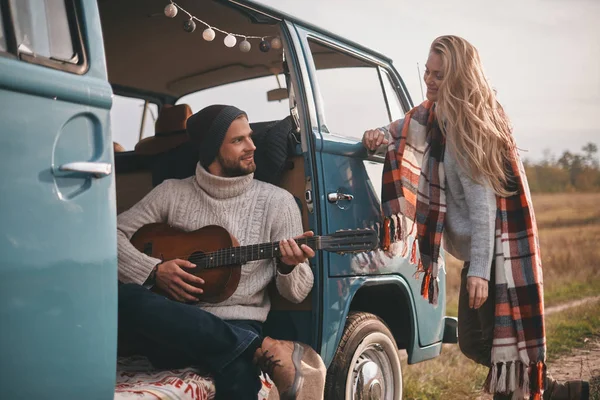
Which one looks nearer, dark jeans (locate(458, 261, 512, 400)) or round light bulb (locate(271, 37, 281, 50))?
dark jeans (locate(458, 261, 512, 400))

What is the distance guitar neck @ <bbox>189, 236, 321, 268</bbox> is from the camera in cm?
318

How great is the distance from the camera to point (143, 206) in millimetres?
3643

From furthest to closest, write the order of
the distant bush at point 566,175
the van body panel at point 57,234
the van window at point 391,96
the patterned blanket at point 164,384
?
1. the distant bush at point 566,175
2. the van window at point 391,96
3. the patterned blanket at point 164,384
4. the van body panel at point 57,234

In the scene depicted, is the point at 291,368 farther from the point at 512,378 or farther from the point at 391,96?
the point at 391,96

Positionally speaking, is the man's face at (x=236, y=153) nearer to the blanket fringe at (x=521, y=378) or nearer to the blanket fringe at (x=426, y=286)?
the blanket fringe at (x=426, y=286)

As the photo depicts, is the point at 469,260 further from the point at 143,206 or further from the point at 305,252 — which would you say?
the point at 143,206

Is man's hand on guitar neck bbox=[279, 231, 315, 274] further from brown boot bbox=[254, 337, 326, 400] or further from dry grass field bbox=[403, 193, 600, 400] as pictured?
dry grass field bbox=[403, 193, 600, 400]

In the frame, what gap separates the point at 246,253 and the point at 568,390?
1.98 metres

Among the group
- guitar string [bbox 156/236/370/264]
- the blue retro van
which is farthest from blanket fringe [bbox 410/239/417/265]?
guitar string [bbox 156/236/370/264]

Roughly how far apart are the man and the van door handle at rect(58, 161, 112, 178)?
865 mm

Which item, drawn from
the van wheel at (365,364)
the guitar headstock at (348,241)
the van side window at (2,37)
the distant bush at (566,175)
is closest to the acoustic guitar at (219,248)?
the guitar headstock at (348,241)

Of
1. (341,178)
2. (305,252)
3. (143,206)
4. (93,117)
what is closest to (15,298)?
(93,117)

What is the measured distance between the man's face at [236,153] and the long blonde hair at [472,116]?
3.13 feet

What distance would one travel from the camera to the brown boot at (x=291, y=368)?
300cm
